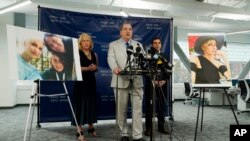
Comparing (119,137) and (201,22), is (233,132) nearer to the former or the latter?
(119,137)

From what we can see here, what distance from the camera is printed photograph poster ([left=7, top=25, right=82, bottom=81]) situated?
114 inches

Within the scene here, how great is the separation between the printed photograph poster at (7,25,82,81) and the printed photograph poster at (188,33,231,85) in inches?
60.7

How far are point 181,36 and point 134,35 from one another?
594 centimetres

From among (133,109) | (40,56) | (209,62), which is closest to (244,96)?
(209,62)

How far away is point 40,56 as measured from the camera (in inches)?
124

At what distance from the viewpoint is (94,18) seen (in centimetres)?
502

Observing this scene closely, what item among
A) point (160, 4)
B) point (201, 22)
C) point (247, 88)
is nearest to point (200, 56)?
point (160, 4)

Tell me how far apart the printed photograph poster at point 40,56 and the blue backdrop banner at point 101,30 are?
1417 millimetres

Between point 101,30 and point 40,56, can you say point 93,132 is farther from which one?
point 101,30

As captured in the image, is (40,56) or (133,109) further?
(133,109)

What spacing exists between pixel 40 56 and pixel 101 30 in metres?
2.10

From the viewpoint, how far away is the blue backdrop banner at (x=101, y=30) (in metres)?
4.75

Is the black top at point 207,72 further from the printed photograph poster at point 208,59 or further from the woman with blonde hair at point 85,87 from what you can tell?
the woman with blonde hair at point 85,87

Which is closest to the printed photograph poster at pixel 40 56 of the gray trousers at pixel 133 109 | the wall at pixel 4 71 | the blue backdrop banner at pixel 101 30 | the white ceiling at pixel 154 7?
the gray trousers at pixel 133 109
